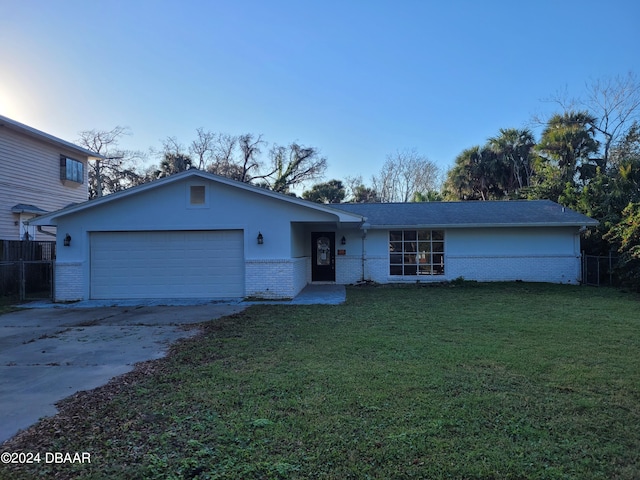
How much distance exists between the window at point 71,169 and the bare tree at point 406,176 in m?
23.4

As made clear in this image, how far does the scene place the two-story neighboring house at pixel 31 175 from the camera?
52.1 ft

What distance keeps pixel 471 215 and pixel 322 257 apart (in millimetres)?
6190

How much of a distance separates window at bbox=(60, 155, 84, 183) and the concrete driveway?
10774mm

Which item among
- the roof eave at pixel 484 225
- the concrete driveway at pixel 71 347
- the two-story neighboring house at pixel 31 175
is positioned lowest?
the concrete driveway at pixel 71 347

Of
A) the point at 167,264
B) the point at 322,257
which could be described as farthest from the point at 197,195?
the point at 322,257

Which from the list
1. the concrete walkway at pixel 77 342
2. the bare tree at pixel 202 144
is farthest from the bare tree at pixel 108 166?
the concrete walkway at pixel 77 342

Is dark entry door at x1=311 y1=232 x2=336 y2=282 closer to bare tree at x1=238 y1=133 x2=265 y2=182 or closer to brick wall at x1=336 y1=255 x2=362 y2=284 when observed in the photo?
brick wall at x1=336 y1=255 x2=362 y2=284

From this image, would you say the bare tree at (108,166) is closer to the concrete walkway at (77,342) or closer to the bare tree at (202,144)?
the bare tree at (202,144)

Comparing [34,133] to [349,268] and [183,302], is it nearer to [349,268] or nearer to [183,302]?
[183,302]

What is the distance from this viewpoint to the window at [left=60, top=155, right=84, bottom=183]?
62.2 feet

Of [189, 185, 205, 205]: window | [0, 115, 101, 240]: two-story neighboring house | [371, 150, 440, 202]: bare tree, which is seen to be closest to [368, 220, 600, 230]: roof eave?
[189, 185, 205, 205]: window

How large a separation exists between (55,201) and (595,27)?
22575 mm

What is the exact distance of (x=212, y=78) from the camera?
15242 mm

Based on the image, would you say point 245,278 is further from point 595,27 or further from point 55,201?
point 595,27
